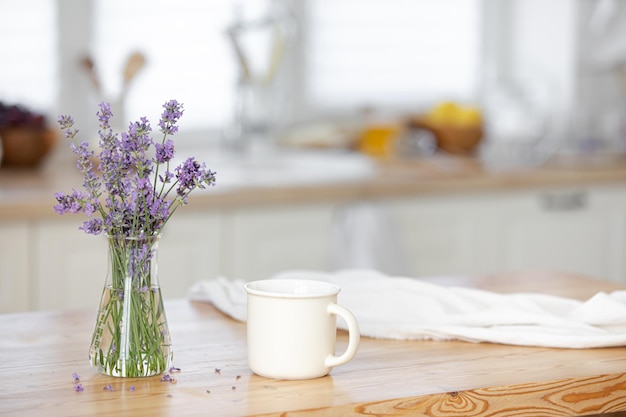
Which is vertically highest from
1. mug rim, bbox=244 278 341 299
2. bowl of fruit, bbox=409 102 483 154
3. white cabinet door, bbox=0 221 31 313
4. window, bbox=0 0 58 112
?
window, bbox=0 0 58 112

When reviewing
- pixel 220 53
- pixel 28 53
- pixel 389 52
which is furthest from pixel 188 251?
pixel 389 52

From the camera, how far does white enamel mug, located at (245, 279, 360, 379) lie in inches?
44.9

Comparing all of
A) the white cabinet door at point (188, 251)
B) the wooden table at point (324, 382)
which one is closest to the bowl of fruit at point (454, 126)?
the white cabinet door at point (188, 251)

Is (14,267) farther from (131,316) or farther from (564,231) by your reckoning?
(564,231)

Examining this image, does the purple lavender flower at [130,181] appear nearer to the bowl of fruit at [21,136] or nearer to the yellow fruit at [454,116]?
the bowl of fruit at [21,136]

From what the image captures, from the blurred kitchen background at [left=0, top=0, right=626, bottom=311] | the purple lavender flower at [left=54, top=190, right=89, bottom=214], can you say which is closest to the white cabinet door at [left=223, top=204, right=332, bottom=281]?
the blurred kitchen background at [left=0, top=0, right=626, bottom=311]

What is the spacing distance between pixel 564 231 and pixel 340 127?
36.3 inches

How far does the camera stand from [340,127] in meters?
3.75

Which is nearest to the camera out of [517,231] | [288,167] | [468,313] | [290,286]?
[290,286]

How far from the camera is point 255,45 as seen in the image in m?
3.64

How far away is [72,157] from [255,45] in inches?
29.7

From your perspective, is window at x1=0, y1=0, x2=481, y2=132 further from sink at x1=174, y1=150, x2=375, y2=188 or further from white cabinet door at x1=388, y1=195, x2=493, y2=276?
white cabinet door at x1=388, y1=195, x2=493, y2=276

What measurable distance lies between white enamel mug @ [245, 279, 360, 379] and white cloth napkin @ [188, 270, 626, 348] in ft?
0.65

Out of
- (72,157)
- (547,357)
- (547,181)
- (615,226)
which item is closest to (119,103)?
(72,157)
